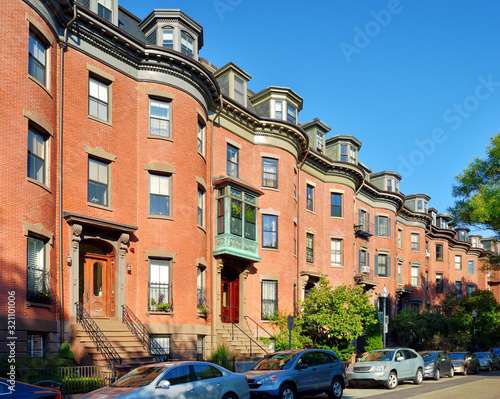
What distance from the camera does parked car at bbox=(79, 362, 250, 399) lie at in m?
11.7

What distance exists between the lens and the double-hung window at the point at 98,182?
20484 mm

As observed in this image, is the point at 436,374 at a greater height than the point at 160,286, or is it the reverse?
the point at 160,286

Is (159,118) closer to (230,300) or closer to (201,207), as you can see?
(201,207)

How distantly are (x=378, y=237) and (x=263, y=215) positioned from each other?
1823 cm

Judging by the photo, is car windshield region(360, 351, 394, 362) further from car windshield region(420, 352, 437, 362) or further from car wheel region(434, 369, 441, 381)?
car wheel region(434, 369, 441, 381)

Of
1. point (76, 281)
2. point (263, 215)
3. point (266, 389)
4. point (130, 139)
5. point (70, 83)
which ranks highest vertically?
point (70, 83)

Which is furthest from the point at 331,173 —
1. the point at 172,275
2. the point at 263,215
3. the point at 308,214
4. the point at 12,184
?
the point at 12,184

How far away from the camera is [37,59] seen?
18109mm

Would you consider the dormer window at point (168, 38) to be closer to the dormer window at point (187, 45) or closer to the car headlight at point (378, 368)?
the dormer window at point (187, 45)

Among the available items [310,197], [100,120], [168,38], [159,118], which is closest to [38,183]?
[100,120]

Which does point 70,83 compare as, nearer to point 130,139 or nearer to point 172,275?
point 130,139

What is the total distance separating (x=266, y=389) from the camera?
1549 cm

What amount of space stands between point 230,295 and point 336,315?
5.54 m

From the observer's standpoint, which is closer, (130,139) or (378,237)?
(130,139)
